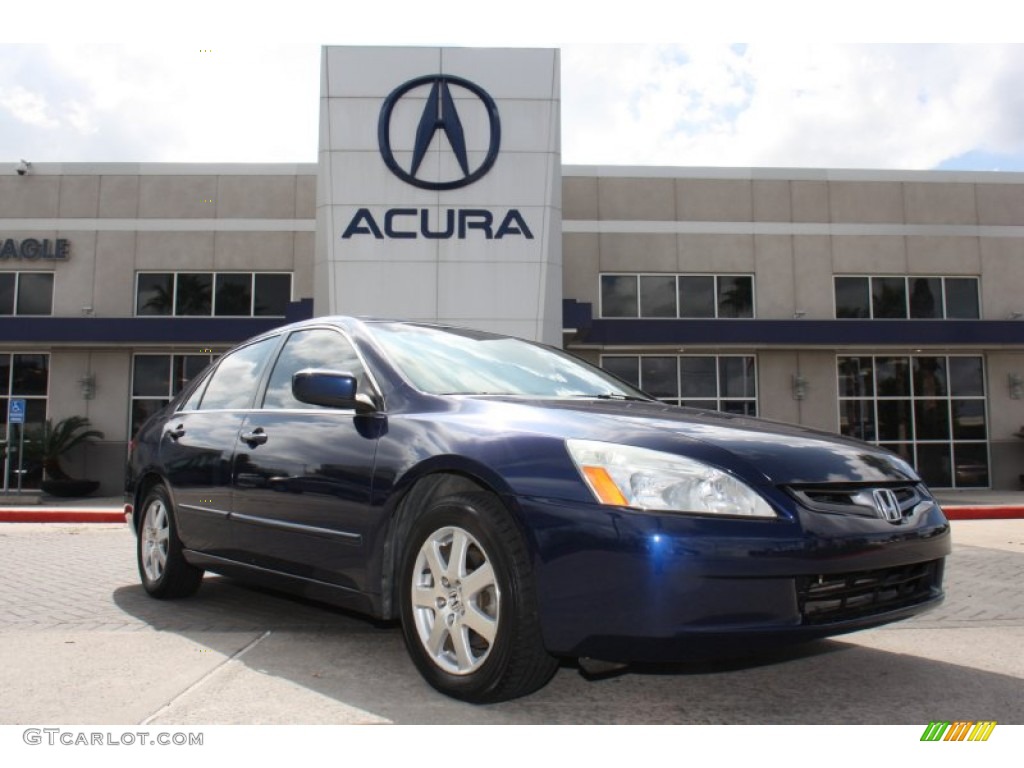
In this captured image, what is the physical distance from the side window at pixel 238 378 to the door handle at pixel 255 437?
0.26 m

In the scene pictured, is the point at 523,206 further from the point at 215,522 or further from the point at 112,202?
the point at 215,522

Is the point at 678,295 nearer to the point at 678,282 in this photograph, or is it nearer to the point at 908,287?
the point at 678,282

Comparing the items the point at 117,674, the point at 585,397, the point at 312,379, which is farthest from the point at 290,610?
the point at 585,397

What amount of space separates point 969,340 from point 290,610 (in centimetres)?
1903

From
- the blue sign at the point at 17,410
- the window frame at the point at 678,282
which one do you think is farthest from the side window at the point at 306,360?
the window frame at the point at 678,282

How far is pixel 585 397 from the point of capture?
3.96m

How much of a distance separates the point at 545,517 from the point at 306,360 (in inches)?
78.2

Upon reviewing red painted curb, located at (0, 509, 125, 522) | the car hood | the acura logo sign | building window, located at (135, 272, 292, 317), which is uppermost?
the acura logo sign

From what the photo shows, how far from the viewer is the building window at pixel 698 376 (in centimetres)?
2114

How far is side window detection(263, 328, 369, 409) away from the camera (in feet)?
13.5

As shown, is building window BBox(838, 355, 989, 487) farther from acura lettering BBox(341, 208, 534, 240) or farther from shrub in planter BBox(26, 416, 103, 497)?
shrub in planter BBox(26, 416, 103, 497)
